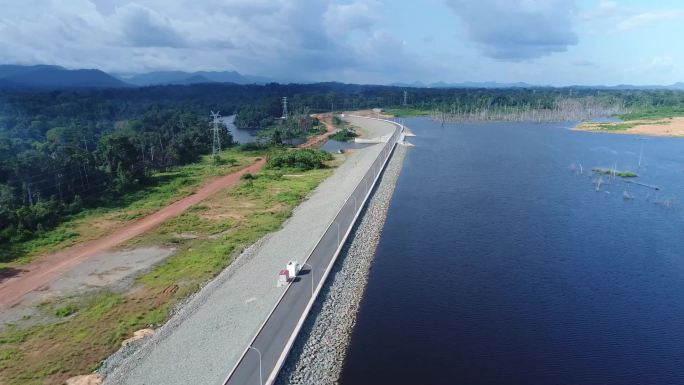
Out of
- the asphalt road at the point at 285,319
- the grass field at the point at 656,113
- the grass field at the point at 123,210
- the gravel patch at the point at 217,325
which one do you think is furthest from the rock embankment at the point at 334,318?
the grass field at the point at 656,113

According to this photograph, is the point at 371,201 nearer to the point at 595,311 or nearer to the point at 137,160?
the point at 595,311

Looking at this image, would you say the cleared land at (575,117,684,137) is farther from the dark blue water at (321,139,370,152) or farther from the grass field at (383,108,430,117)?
the dark blue water at (321,139,370,152)

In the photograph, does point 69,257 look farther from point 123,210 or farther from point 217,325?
point 217,325

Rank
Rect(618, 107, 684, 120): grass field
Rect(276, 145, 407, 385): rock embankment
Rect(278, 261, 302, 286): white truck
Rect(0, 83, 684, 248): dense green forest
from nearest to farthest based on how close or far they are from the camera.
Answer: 1. Rect(276, 145, 407, 385): rock embankment
2. Rect(278, 261, 302, 286): white truck
3. Rect(0, 83, 684, 248): dense green forest
4. Rect(618, 107, 684, 120): grass field

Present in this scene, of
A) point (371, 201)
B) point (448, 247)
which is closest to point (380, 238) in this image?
point (448, 247)

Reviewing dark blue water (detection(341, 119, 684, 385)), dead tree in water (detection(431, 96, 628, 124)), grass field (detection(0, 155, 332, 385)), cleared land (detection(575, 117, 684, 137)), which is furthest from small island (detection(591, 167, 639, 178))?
dead tree in water (detection(431, 96, 628, 124))
